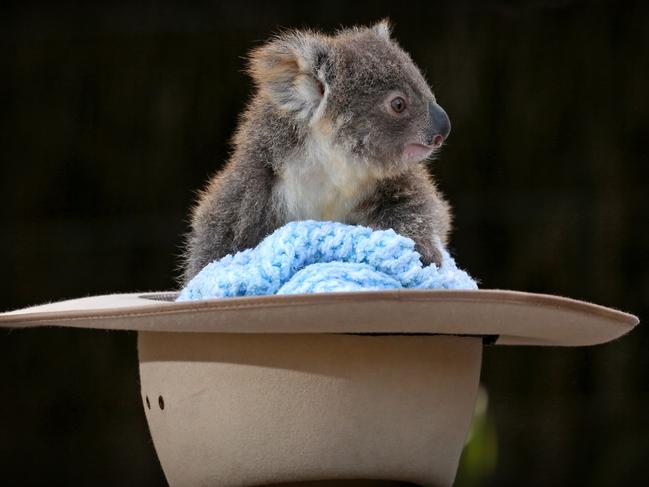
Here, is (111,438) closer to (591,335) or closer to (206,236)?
(206,236)

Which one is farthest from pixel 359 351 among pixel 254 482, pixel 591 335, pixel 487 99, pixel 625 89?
pixel 625 89

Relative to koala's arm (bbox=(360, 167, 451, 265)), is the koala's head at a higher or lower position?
higher

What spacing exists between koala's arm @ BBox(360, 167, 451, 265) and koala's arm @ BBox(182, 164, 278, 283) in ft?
0.49

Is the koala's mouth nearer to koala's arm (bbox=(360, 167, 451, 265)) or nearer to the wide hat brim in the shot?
koala's arm (bbox=(360, 167, 451, 265))

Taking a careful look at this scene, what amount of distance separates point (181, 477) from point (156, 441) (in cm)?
7

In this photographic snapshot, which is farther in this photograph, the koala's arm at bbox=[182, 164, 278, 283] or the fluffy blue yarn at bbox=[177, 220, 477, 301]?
the koala's arm at bbox=[182, 164, 278, 283]

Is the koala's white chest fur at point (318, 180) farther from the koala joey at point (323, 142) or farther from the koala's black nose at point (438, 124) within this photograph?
the koala's black nose at point (438, 124)

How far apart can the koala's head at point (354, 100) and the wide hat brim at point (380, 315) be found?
282 millimetres

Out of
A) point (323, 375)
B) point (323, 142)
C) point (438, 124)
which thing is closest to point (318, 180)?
point (323, 142)

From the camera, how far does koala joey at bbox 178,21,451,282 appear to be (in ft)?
4.77

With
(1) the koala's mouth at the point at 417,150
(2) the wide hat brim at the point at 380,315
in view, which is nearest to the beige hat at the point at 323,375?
(2) the wide hat brim at the point at 380,315

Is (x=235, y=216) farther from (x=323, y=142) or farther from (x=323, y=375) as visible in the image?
(x=323, y=375)

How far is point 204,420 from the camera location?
53.6 inches

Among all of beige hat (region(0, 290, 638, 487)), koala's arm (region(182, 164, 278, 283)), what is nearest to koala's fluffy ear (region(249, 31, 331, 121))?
koala's arm (region(182, 164, 278, 283))
